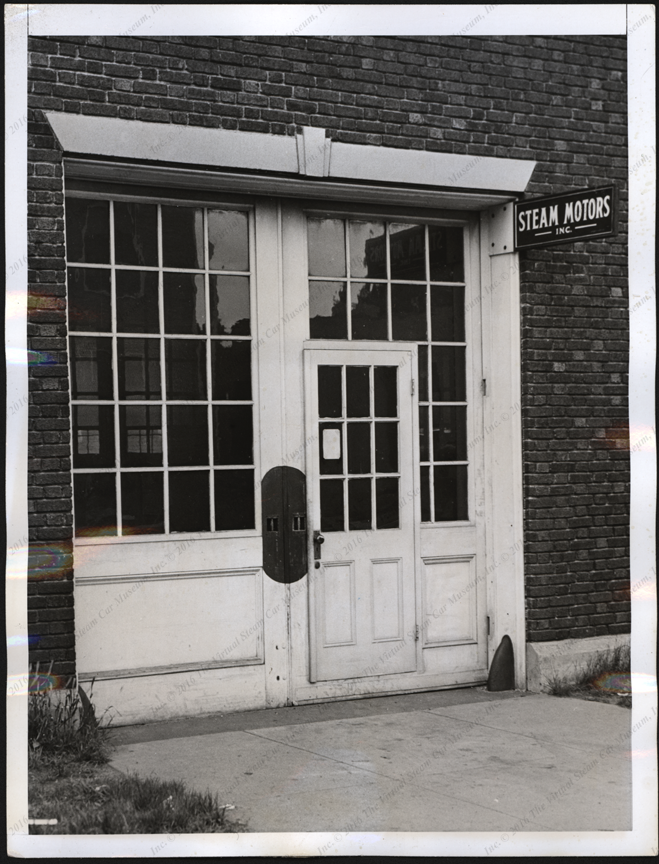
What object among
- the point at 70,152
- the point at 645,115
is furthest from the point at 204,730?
the point at 645,115

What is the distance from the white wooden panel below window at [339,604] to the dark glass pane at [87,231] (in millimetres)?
2386

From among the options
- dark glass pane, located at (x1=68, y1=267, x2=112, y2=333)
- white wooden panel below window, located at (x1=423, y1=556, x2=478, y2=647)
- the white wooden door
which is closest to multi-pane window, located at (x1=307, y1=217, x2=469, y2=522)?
the white wooden door

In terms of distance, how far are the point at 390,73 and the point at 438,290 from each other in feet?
4.72

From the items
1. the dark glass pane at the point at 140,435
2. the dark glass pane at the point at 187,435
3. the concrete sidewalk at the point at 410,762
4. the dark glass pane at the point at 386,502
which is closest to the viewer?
the concrete sidewalk at the point at 410,762

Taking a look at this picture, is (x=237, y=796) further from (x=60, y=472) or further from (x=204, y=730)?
(x=60, y=472)

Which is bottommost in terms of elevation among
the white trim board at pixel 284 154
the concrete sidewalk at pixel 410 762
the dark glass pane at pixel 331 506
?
the concrete sidewalk at pixel 410 762

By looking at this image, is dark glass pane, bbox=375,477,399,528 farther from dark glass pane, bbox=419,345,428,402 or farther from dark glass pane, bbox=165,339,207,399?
dark glass pane, bbox=165,339,207,399

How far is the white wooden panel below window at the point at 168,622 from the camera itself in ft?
21.5

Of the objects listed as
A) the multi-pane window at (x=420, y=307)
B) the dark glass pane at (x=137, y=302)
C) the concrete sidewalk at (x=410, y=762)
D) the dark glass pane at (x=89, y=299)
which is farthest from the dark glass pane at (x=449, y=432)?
the dark glass pane at (x=89, y=299)

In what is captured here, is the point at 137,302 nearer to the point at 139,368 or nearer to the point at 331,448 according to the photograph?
the point at 139,368

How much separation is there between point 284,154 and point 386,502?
2299 mm

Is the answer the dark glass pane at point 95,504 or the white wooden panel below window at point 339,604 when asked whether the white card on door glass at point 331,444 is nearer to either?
the white wooden panel below window at point 339,604

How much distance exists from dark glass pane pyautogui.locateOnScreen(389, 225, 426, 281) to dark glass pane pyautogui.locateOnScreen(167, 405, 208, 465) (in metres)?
1.64

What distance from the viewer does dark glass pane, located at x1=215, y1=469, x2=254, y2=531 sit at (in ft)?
22.8
